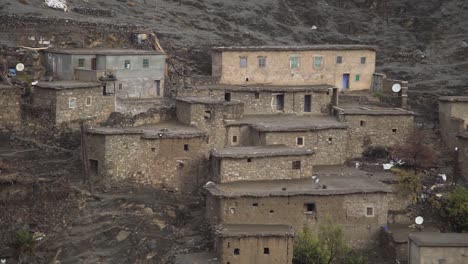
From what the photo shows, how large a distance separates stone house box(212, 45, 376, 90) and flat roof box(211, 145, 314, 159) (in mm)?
7401

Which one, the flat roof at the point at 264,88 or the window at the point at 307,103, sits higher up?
the flat roof at the point at 264,88

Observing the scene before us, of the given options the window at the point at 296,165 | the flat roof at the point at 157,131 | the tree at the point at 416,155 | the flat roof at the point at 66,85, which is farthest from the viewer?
the tree at the point at 416,155

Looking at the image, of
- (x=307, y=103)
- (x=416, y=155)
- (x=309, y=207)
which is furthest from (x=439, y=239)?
(x=307, y=103)

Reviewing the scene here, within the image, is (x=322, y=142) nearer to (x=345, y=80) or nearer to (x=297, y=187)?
(x=297, y=187)

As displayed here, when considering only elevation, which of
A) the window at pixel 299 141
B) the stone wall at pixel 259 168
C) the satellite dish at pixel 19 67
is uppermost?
the satellite dish at pixel 19 67

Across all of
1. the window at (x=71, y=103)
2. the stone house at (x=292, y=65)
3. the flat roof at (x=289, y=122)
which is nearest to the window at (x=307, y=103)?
the flat roof at (x=289, y=122)

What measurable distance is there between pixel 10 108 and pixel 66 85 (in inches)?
100

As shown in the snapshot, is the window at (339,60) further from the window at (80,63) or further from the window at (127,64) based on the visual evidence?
the window at (80,63)

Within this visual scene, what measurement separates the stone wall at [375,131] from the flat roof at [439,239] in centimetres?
773

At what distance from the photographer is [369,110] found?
56.7 metres

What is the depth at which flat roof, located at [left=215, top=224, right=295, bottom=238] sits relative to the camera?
4669 centimetres

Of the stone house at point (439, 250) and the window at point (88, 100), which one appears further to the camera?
the window at point (88, 100)

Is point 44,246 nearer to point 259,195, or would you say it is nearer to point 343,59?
point 259,195

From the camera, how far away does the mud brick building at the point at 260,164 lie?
50.2 meters
